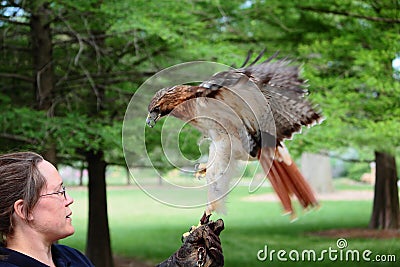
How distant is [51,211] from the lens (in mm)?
1340

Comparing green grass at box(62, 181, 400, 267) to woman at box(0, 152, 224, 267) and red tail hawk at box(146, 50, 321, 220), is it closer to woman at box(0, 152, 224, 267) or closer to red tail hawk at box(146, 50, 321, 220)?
red tail hawk at box(146, 50, 321, 220)

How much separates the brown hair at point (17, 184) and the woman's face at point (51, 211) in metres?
0.01

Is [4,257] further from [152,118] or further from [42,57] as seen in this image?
[42,57]

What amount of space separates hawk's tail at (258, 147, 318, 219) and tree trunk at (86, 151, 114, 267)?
5.88 metres

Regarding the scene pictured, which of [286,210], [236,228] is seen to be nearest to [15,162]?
[286,210]

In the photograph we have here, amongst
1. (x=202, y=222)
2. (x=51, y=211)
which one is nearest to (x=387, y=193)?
(x=202, y=222)

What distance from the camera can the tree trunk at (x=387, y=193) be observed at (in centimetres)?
977

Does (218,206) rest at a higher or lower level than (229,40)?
lower

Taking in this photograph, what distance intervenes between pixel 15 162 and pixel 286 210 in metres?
0.74

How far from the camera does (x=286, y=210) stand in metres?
1.66

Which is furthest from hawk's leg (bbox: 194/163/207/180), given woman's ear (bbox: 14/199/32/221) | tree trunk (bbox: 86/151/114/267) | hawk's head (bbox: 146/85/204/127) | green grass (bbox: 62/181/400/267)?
tree trunk (bbox: 86/151/114/267)

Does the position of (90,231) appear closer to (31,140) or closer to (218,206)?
(31,140)
